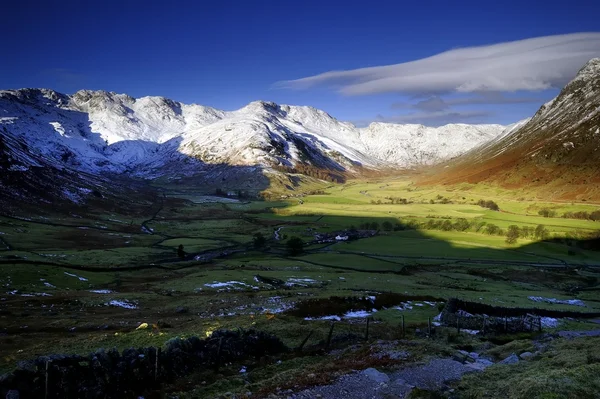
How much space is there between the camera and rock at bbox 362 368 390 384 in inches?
840

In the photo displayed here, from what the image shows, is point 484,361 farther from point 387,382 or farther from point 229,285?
point 229,285

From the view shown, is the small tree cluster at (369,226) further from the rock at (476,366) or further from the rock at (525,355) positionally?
the rock at (476,366)

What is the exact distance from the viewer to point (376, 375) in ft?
72.0

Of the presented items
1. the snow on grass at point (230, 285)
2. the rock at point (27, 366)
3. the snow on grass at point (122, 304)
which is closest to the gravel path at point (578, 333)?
the rock at point (27, 366)

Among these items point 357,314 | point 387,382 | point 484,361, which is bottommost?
point 357,314

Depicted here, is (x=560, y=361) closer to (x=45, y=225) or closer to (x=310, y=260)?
(x=310, y=260)

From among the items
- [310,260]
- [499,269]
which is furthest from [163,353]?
[499,269]

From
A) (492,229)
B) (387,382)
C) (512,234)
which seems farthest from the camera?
(492,229)

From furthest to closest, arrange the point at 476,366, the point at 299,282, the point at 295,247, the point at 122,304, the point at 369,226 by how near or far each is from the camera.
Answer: the point at 369,226 → the point at 295,247 → the point at 299,282 → the point at 122,304 → the point at 476,366

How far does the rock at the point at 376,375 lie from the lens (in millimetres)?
21344

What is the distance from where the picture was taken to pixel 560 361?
74.0ft

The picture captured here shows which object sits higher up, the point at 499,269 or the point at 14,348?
the point at 14,348

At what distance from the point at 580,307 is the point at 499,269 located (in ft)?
124

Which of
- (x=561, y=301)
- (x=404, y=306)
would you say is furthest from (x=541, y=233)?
(x=404, y=306)
